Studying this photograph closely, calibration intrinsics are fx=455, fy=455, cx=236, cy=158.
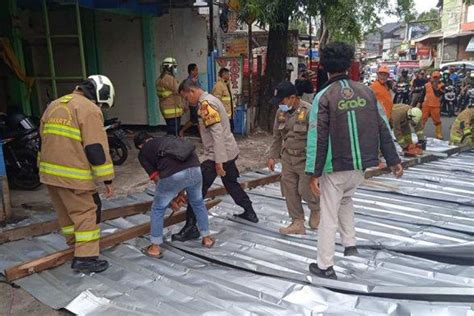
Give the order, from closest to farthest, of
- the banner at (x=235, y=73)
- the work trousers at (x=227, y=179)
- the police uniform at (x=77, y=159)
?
the police uniform at (x=77, y=159)
the work trousers at (x=227, y=179)
the banner at (x=235, y=73)

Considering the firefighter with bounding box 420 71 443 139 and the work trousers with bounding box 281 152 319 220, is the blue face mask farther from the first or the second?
the firefighter with bounding box 420 71 443 139

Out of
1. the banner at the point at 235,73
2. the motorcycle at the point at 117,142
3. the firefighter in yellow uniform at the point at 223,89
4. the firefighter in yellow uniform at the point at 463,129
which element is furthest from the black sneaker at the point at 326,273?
the banner at the point at 235,73

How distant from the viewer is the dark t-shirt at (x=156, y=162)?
146 inches

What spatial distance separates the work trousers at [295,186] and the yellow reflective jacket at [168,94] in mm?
3774

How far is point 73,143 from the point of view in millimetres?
3383

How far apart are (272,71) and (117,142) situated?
449 centimetres

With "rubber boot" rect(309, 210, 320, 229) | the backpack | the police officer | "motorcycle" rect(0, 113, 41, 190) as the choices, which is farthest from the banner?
the backpack

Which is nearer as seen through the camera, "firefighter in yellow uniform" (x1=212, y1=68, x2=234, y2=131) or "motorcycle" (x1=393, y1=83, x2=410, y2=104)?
"firefighter in yellow uniform" (x1=212, y1=68, x2=234, y2=131)

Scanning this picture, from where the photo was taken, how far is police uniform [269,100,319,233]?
417 cm

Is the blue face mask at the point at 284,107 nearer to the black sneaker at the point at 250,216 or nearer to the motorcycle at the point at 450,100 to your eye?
the black sneaker at the point at 250,216

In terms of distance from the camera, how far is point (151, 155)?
372cm

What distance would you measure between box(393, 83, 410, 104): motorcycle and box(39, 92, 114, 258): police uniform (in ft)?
58.4

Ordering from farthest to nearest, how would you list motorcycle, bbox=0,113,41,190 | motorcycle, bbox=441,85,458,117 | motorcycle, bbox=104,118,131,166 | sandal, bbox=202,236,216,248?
motorcycle, bbox=441,85,458,117 < motorcycle, bbox=104,118,131,166 < motorcycle, bbox=0,113,41,190 < sandal, bbox=202,236,216,248

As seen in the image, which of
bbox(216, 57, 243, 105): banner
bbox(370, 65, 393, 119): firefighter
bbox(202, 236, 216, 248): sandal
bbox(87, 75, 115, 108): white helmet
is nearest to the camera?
bbox(87, 75, 115, 108): white helmet
